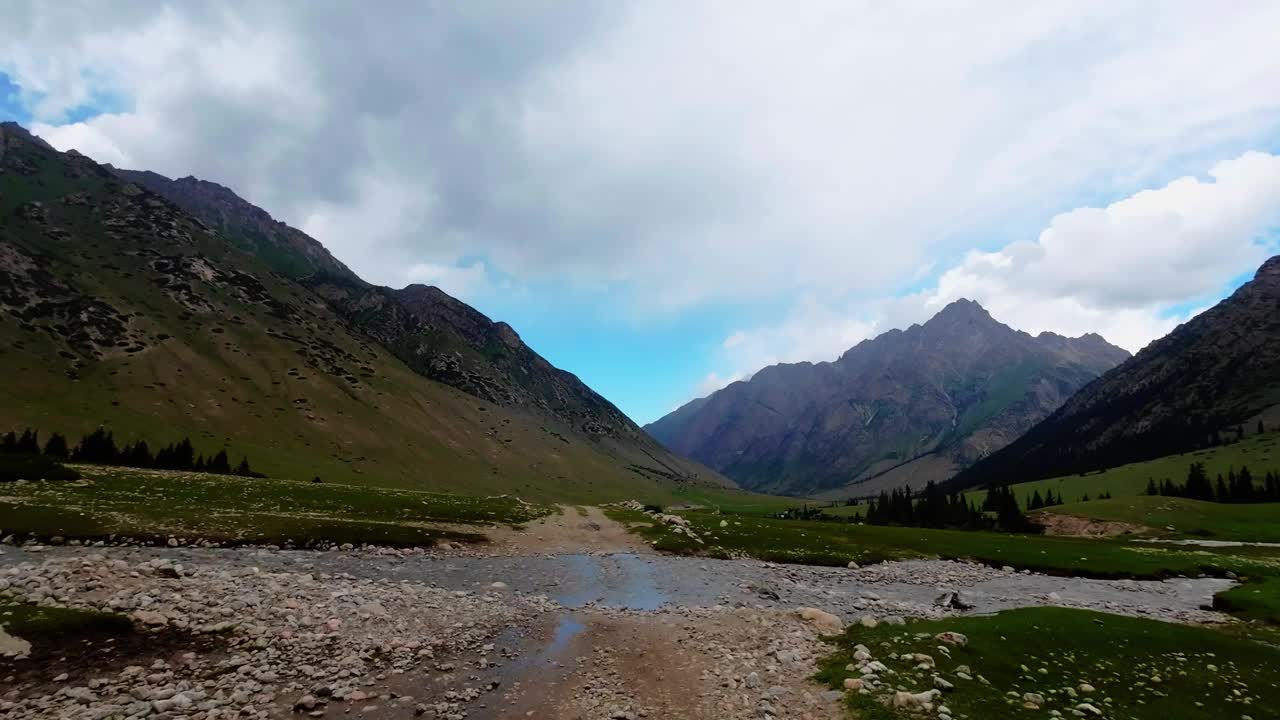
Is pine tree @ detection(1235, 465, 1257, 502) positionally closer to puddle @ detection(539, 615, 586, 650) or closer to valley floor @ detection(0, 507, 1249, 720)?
valley floor @ detection(0, 507, 1249, 720)

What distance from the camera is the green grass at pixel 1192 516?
295ft

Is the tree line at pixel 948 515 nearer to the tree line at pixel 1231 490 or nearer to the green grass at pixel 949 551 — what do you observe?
the green grass at pixel 949 551

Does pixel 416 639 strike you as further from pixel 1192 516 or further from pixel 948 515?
pixel 948 515

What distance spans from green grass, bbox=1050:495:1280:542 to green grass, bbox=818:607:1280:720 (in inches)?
3588

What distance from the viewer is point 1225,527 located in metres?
93.8

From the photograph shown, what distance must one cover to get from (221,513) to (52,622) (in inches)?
1269

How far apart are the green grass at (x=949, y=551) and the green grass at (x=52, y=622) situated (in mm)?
45645

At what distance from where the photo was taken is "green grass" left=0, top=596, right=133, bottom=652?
16.5 metres

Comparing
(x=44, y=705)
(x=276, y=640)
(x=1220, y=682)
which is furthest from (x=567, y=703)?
(x=1220, y=682)

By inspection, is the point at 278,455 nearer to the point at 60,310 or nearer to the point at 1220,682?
the point at 60,310

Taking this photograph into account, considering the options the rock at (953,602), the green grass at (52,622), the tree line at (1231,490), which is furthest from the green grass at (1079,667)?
the tree line at (1231,490)

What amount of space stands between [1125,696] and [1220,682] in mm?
4759

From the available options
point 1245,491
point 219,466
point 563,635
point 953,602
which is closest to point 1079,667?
point 953,602

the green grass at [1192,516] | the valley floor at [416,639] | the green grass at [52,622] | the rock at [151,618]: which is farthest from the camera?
the green grass at [1192,516]
